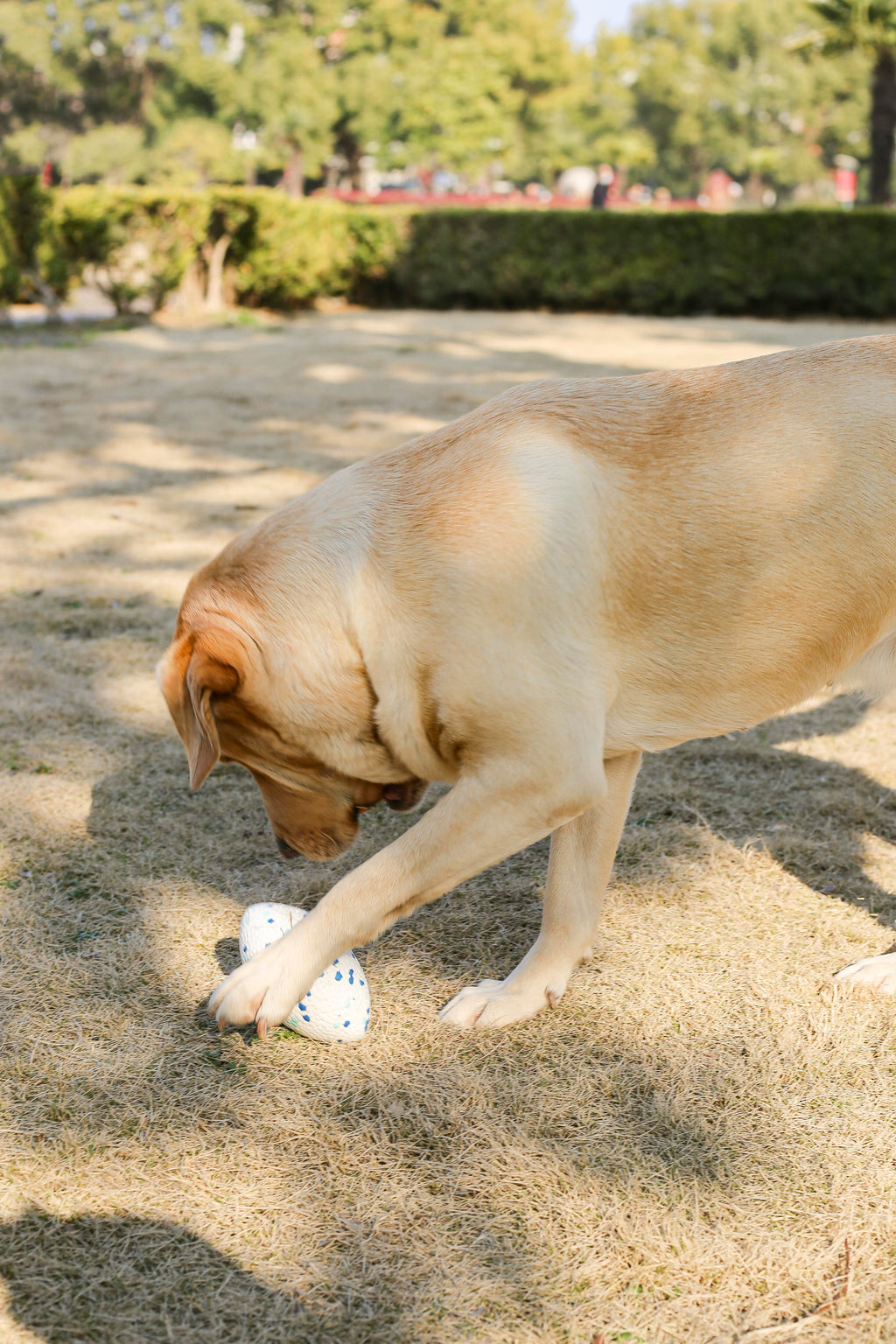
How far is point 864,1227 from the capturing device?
226 centimetres

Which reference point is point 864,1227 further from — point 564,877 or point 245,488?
point 245,488

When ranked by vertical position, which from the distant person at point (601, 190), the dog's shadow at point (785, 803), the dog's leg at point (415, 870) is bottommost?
the dog's shadow at point (785, 803)

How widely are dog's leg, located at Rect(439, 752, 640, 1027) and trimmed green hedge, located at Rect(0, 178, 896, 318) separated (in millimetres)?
15571

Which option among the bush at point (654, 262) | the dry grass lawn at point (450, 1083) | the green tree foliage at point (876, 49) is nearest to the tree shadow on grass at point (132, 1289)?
the dry grass lawn at point (450, 1083)

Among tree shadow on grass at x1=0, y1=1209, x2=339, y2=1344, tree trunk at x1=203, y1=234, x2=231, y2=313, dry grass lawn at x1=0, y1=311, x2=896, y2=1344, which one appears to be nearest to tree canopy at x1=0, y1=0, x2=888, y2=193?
tree trunk at x1=203, y1=234, x2=231, y2=313

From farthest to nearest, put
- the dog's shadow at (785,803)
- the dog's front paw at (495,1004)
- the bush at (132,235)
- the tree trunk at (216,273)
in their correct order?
the tree trunk at (216,273)
the bush at (132,235)
the dog's shadow at (785,803)
the dog's front paw at (495,1004)

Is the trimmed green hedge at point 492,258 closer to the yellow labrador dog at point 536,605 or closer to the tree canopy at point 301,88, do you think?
the yellow labrador dog at point 536,605

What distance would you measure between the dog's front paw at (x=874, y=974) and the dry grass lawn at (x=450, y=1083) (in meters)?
0.04

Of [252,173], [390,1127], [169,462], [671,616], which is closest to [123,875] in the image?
[390,1127]

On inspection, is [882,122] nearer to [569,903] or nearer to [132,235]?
[132,235]

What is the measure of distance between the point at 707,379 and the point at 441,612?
2.93ft

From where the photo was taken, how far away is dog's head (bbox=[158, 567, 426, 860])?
2.58m

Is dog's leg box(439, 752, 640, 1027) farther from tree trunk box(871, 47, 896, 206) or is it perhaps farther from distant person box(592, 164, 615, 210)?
distant person box(592, 164, 615, 210)

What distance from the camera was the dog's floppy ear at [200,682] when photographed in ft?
8.40
